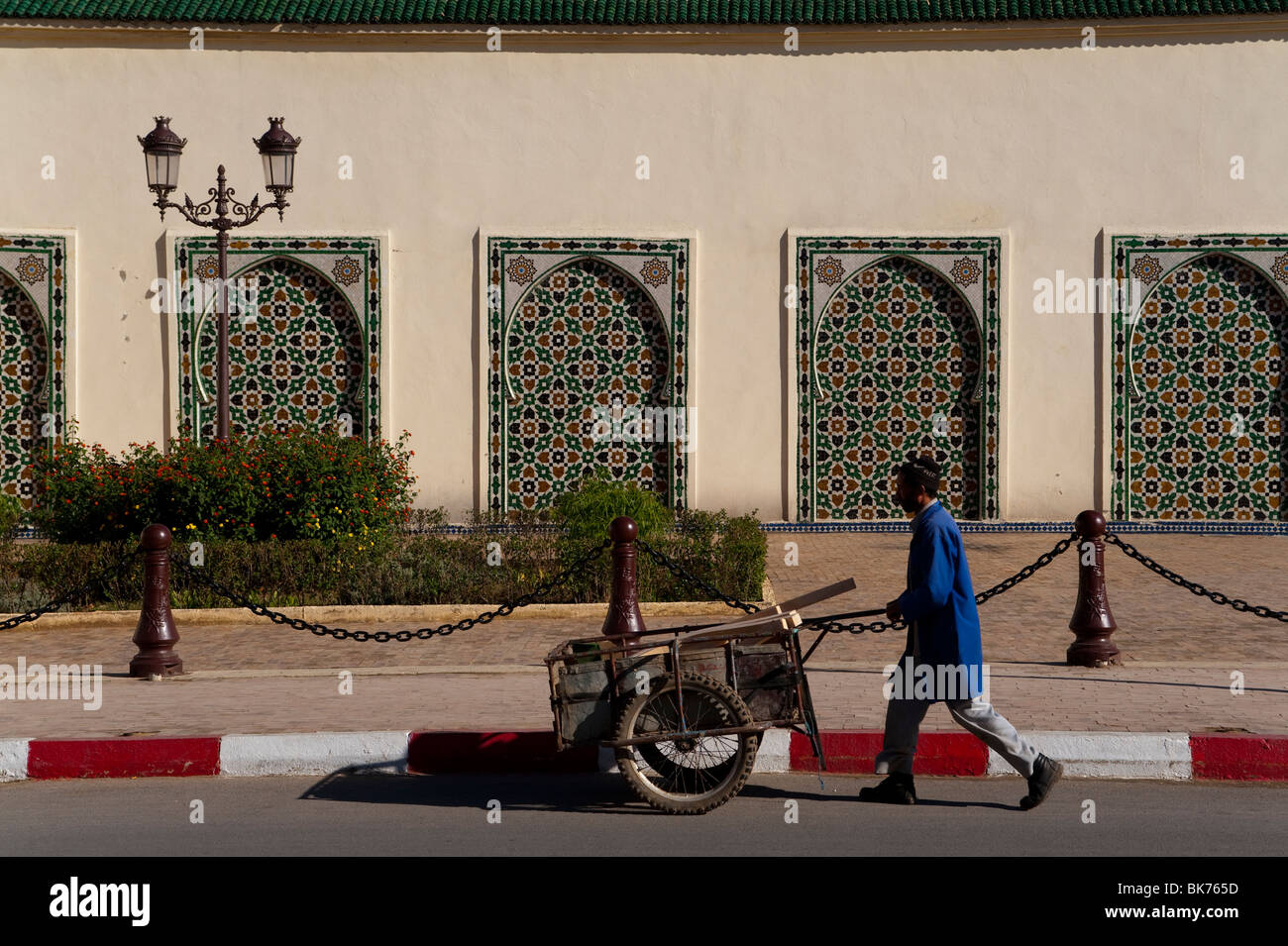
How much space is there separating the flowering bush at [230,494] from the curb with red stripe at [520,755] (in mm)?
4744

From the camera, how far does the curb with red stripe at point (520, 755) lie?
20.0ft

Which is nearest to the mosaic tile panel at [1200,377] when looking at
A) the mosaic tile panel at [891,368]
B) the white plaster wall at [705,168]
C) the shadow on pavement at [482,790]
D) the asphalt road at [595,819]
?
the white plaster wall at [705,168]

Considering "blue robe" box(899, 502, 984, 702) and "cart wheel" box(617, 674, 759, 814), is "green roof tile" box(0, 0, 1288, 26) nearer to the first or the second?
"blue robe" box(899, 502, 984, 702)

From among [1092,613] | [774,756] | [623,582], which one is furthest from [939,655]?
[623,582]

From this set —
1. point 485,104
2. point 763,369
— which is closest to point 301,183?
point 485,104

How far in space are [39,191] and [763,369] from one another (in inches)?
325

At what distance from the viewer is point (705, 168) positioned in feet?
54.5

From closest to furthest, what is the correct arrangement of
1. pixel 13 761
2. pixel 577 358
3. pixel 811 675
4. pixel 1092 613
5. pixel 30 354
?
pixel 13 761 → pixel 811 675 → pixel 1092 613 → pixel 30 354 → pixel 577 358

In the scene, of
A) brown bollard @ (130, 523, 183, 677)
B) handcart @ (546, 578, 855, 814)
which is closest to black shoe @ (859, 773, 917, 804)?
handcart @ (546, 578, 855, 814)

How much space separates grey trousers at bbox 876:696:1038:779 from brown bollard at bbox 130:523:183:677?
168 inches

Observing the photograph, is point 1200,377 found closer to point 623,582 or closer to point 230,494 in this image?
point 623,582

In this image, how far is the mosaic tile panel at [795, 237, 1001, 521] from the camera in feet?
54.4

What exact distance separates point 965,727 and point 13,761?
13.0ft

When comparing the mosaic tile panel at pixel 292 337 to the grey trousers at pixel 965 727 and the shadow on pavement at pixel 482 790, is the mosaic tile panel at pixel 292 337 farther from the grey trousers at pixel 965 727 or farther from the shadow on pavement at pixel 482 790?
the grey trousers at pixel 965 727
